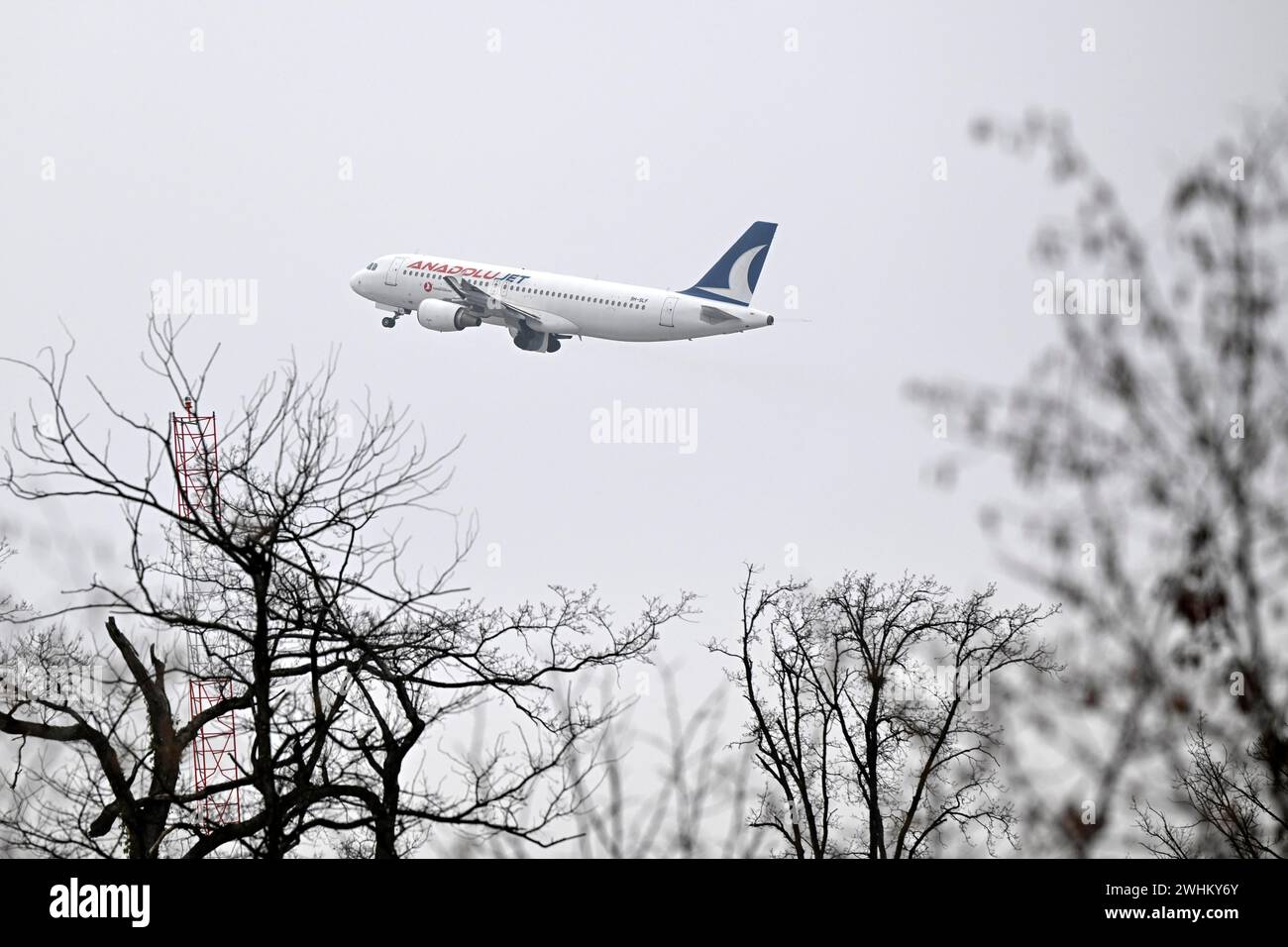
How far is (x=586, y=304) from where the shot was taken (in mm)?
67750

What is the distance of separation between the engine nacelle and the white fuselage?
1.13 meters

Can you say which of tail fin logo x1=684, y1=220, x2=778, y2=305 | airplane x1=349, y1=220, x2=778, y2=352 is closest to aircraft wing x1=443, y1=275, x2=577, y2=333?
airplane x1=349, y1=220, x2=778, y2=352

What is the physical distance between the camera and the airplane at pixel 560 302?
219 ft

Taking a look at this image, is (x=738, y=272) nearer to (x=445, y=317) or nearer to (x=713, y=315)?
(x=713, y=315)

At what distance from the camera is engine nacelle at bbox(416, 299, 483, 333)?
6800 cm

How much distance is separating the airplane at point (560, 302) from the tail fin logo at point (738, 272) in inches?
1.8

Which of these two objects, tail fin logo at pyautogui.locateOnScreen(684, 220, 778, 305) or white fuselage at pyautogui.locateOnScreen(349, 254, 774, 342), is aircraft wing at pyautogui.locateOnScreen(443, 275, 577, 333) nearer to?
white fuselage at pyautogui.locateOnScreen(349, 254, 774, 342)

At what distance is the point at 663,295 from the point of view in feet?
220

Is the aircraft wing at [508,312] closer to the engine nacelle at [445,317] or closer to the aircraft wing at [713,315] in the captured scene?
the engine nacelle at [445,317]

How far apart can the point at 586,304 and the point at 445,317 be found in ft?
20.0

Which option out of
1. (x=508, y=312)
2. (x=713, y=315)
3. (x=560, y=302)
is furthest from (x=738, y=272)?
(x=508, y=312)
